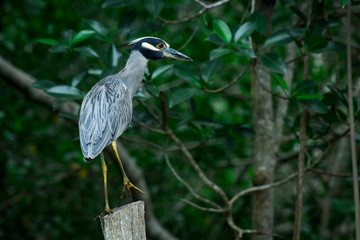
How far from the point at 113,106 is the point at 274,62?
0.96 meters

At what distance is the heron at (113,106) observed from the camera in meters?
2.14

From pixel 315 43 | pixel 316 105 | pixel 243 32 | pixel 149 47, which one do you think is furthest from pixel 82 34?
pixel 316 105

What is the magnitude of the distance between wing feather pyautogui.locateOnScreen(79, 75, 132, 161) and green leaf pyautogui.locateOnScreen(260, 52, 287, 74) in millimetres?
821

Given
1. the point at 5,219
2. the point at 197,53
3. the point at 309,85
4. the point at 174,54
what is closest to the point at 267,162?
the point at 309,85

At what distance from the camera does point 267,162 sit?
10.7 ft

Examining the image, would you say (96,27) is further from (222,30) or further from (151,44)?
(222,30)

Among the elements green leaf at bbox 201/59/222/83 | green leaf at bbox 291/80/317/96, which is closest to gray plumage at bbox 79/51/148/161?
green leaf at bbox 201/59/222/83

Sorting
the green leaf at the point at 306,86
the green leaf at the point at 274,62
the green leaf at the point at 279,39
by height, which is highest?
the green leaf at the point at 279,39

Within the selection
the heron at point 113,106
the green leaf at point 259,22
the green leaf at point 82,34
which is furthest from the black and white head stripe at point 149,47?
the green leaf at point 259,22

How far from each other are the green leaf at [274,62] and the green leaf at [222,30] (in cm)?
27

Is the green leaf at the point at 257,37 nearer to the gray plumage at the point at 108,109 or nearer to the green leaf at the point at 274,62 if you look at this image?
the green leaf at the point at 274,62

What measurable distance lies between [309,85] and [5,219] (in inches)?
144

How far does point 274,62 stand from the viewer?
8.32 ft

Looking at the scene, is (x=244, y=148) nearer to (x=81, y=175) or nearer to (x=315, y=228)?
(x=315, y=228)
